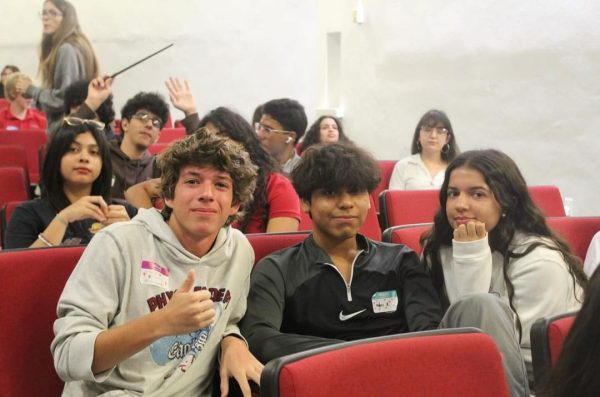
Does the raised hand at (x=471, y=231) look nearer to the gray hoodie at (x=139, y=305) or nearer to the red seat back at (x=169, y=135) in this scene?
the gray hoodie at (x=139, y=305)

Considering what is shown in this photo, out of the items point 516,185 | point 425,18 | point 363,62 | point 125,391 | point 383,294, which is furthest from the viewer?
point 363,62

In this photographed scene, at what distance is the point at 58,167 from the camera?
2.87 m

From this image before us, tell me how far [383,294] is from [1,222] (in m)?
1.54

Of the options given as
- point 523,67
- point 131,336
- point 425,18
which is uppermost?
point 425,18

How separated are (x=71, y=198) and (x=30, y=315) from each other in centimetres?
85

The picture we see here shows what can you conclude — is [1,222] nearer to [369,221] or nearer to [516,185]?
[369,221]

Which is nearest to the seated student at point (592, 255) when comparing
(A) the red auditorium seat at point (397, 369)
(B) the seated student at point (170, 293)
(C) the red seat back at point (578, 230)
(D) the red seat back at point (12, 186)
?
(C) the red seat back at point (578, 230)

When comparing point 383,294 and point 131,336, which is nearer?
point 131,336

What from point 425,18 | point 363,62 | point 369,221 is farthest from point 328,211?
point 363,62

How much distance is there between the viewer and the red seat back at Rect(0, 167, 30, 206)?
3.85 metres

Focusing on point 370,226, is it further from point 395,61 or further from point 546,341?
point 395,61

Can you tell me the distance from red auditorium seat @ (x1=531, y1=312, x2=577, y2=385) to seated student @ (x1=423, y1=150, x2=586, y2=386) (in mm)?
733

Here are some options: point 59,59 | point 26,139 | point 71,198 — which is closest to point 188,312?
point 71,198

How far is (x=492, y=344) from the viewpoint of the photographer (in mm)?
1514
